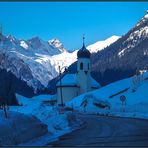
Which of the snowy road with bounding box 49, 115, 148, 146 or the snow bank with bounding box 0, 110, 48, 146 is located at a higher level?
the snow bank with bounding box 0, 110, 48, 146

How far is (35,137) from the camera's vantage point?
22641mm

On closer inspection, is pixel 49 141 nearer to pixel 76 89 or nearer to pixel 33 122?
pixel 33 122

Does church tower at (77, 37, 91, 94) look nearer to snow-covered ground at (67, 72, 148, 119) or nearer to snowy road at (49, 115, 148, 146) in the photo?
snow-covered ground at (67, 72, 148, 119)

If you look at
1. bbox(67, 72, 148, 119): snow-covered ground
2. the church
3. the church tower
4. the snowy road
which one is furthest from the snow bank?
the church tower

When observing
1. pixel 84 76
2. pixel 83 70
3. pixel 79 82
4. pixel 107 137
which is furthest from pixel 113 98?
pixel 107 137

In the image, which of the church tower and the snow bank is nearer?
the snow bank

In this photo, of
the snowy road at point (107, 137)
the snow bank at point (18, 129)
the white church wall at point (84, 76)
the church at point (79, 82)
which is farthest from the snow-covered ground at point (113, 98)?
the snow bank at point (18, 129)

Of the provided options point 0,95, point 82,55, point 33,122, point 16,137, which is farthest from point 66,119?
point 82,55

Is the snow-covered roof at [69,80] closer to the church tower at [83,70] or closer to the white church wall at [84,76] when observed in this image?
the church tower at [83,70]

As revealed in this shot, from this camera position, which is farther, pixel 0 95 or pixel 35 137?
pixel 0 95

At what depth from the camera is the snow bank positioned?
65.6 feet

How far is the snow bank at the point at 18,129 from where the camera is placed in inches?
787

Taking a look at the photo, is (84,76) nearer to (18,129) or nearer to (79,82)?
(79,82)

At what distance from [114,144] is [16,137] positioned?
4.14m
